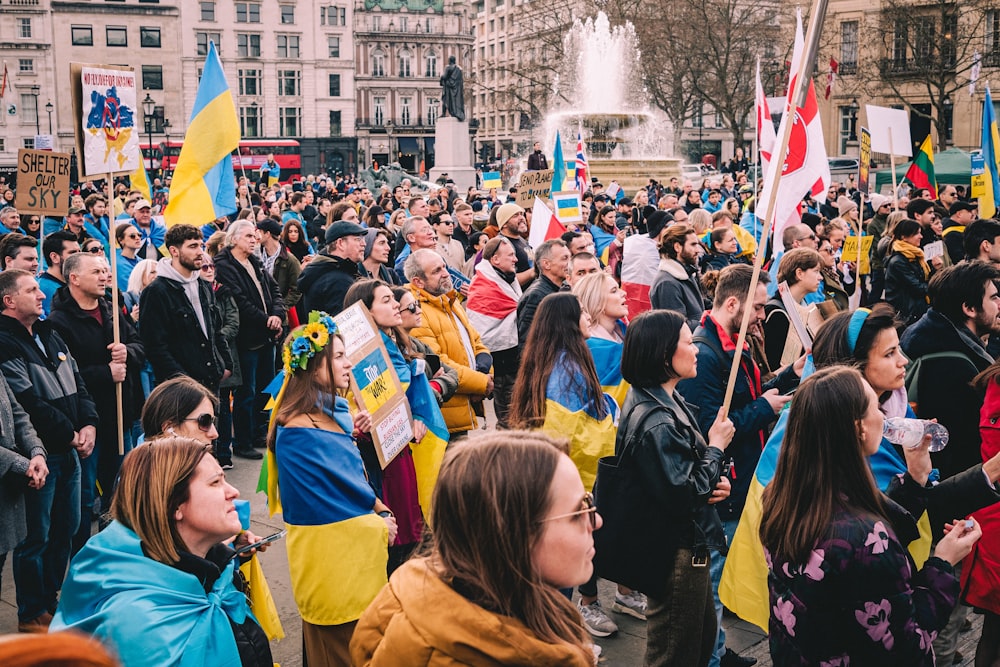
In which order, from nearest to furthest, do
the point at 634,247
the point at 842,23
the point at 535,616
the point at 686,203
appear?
1. the point at 535,616
2. the point at 634,247
3. the point at 686,203
4. the point at 842,23

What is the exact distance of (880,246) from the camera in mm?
11016

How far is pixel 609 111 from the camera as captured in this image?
36844 mm

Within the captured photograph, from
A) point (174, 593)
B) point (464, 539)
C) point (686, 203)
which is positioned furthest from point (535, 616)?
point (686, 203)

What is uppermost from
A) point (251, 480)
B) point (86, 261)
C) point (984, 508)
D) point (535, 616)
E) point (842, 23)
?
point (842, 23)

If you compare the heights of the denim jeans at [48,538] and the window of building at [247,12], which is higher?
the window of building at [247,12]

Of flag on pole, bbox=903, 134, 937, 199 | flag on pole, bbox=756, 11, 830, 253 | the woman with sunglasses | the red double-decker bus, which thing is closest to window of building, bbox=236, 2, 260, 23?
the red double-decker bus

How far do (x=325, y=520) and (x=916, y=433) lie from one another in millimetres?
2149

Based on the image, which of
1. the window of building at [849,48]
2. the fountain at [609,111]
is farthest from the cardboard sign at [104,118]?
the window of building at [849,48]

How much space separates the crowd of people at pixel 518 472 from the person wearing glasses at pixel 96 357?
0.06 feet

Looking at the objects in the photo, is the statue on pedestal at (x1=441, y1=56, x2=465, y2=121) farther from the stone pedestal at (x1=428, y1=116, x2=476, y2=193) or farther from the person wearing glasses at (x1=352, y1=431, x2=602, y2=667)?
the person wearing glasses at (x1=352, y1=431, x2=602, y2=667)

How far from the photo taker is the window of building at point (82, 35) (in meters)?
76.1

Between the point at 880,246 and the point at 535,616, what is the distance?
32.9 ft

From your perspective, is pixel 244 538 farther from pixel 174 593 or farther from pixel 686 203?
pixel 686 203

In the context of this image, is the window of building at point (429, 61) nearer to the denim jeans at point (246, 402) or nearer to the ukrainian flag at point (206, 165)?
the ukrainian flag at point (206, 165)
